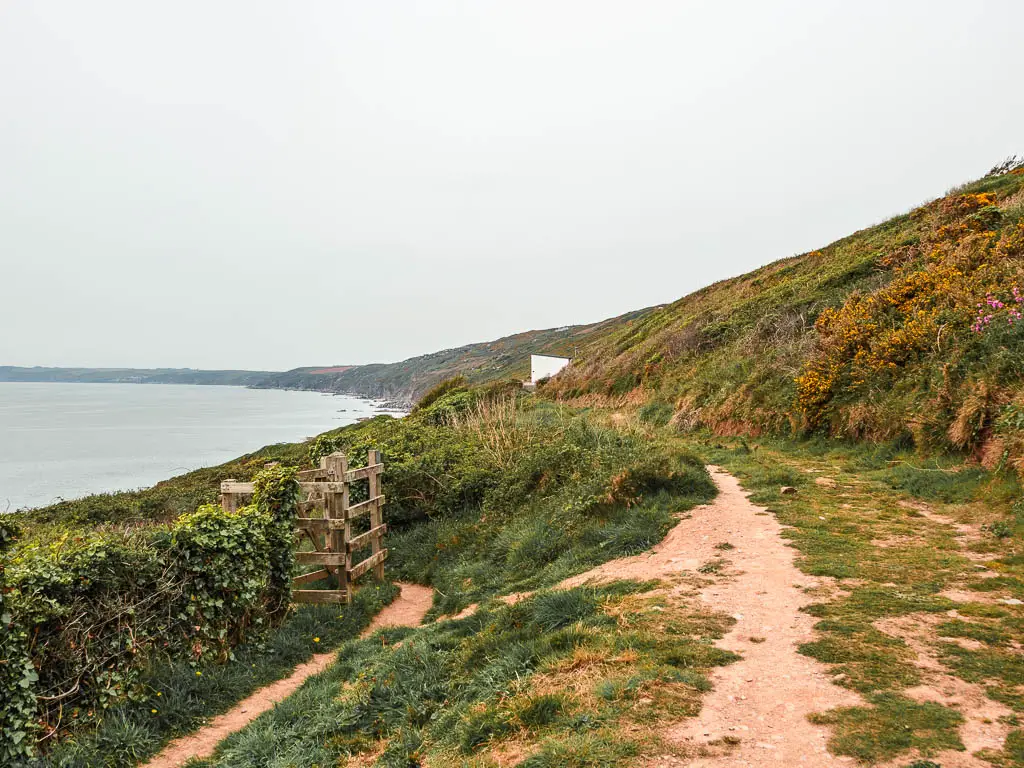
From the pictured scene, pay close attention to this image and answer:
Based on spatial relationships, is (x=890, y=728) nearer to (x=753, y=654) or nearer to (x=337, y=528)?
(x=753, y=654)

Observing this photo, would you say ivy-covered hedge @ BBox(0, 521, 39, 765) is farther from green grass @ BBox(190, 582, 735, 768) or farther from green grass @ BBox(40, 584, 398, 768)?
green grass @ BBox(190, 582, 735, 768)

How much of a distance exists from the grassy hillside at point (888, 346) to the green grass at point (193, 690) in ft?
29.1

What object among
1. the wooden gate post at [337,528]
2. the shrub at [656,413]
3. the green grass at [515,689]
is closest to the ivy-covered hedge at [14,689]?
the green grass at [515,689]

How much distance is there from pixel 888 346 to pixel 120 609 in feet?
44.3

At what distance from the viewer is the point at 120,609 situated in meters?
5.50

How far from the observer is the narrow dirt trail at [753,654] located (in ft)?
10.5

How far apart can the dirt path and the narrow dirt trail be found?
281 centimetres

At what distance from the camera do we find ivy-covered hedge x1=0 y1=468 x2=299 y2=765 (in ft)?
15.3

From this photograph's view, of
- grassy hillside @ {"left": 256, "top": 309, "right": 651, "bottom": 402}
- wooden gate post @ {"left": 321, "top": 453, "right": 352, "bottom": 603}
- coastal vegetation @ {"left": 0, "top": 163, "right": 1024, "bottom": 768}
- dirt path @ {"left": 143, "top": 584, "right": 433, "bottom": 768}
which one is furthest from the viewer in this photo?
grassy hillside @ {"left": 256, "top": 309, "right": 651, "bottom": 402}

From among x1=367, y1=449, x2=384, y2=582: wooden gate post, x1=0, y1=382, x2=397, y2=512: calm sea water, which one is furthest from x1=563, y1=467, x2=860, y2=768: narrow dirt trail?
x1=0, y1=382, x2=397, y2=512: calm sea water

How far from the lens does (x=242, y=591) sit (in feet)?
21.7

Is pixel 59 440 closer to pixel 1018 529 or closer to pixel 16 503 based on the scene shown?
pixel 16 503

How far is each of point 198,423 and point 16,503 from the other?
60710mm

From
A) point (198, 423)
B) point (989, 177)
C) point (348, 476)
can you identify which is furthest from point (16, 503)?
point (198, 423)
